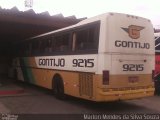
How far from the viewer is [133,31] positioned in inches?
450

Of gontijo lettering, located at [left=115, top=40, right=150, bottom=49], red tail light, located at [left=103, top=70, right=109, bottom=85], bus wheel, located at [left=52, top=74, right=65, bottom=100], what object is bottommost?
bus wheel, located at [left=52, top=74, right=65, bottom=100]

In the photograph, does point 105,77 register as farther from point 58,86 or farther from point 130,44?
point 58,86

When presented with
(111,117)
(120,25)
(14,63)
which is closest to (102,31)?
(120,25)

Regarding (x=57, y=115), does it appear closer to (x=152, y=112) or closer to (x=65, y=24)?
(x=152, y=112)

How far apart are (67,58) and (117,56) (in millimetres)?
Result: 2704

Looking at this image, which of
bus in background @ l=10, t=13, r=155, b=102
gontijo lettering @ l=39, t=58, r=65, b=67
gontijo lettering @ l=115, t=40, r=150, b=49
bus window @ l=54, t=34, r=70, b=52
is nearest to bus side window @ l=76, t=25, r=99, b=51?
bus in background @ l=10, t=13, r=155, b=102

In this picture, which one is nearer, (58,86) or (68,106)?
(68,106)

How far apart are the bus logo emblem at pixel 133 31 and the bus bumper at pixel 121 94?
6.11ft

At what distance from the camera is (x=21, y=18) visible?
61.8 feet

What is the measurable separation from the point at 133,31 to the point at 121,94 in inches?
87.7

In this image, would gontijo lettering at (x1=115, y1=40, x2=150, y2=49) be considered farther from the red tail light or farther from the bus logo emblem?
the red tail light

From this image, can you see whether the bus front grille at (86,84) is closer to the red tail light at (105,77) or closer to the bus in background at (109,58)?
the bus in background at (109,58)

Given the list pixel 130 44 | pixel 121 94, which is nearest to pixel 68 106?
pixel 121 94

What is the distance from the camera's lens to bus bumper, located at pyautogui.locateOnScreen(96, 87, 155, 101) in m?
10.6
